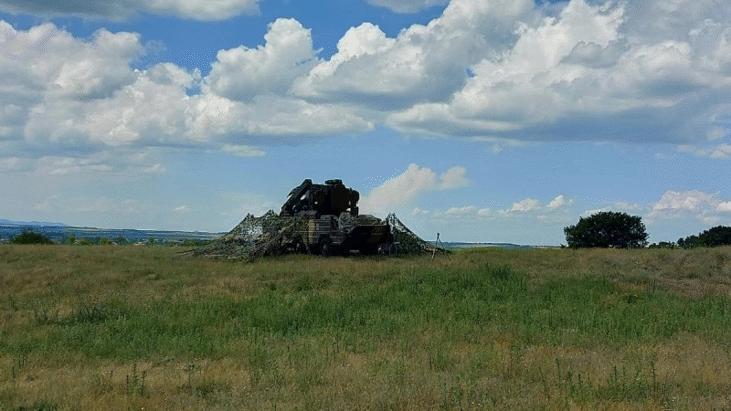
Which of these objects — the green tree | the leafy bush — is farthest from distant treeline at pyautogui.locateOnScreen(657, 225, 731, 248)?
the leafy bush

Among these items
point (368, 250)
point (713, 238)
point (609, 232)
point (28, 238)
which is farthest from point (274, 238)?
point (713, 238)

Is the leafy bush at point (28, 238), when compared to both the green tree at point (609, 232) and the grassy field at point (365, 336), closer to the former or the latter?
the grassy field at point (365, 336)

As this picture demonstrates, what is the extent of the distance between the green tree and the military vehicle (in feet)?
64.9

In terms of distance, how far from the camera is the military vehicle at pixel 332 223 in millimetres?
27812

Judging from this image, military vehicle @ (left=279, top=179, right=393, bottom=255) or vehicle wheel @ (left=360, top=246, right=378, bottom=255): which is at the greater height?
military vehicle @ (left=279, top=179, right=393, bottom=255)

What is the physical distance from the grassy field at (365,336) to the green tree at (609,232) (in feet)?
64.7

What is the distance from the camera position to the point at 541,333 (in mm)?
12133

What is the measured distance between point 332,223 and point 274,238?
8.14ft

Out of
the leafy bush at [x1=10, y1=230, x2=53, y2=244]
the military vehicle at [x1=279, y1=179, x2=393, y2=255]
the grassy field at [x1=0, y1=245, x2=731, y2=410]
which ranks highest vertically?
the military vehicle at [x1=279, y1=179, x2=393, y2=255]

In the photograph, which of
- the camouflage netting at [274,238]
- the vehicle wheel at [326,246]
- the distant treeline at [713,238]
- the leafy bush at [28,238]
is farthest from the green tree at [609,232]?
the leafy bush at [28,238]

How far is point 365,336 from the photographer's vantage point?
12102 mm

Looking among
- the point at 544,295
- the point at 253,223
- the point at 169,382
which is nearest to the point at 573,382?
the point at 169,382

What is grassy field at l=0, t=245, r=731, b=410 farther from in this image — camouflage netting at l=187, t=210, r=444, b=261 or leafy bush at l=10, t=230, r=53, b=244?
leafy bush at l=10, t=230, r=53, b=244

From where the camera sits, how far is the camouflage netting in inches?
1098
